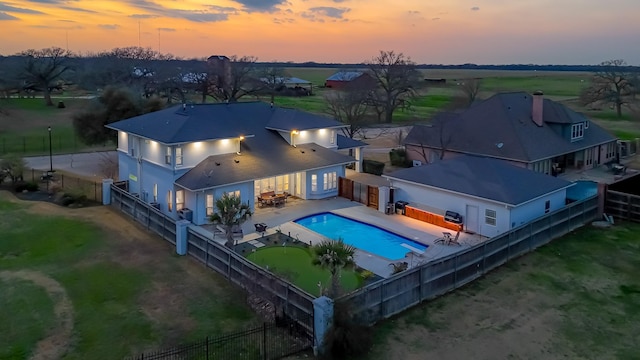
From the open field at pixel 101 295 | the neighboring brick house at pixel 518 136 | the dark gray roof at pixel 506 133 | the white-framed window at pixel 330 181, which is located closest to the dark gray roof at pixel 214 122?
the white-framed window at pixel 330 181

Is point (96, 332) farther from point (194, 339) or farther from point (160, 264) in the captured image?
point (160, 264)

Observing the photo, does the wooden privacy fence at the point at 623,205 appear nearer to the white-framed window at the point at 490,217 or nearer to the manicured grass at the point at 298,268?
the white-framed window at the point at 490,217

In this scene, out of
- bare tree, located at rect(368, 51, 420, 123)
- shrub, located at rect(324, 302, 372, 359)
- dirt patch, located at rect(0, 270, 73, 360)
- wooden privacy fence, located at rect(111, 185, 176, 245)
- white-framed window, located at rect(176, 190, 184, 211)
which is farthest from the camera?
bare tree, located at rect(368, 51, 420, 123)

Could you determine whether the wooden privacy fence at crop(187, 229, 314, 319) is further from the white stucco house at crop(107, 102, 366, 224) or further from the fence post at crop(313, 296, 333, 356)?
the white stucco house at crop(107, 102, 366, 224)

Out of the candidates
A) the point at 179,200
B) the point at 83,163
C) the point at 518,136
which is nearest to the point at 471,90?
the point at 518,136

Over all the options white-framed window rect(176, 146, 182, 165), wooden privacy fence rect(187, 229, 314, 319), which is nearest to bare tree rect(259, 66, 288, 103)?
white-framed window rect(176, 146, 182, 165)

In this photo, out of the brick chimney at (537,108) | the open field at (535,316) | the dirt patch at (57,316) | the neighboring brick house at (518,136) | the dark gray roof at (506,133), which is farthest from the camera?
the brick chimney at (537,108)

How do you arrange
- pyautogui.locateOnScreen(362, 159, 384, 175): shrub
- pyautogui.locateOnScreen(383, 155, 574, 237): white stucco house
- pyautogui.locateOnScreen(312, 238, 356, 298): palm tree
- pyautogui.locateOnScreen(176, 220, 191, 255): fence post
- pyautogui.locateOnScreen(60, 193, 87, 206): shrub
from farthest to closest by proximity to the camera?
pyautogui.locateOnScreen(362, 159, 384, 175): shrub < pyautogui.locateOnScreen(60, 193, 87, 206): shrub < pyautogui.locateOnScreen(383, 155, 574, 237): white stucco house < pyautogui.locateOnScreen(176, 220, 191, 255): fence post < pyautogui.locateOnScreen(312, 238, 356, 298): palm tree
